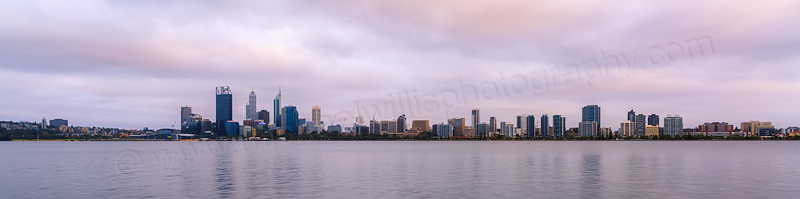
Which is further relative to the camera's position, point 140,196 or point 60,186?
point 60,186

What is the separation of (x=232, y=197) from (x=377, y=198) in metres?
12.4

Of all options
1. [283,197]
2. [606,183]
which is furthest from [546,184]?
[283,197]

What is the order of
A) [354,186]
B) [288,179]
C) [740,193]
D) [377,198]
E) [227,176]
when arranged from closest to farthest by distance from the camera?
[377,198]
[740,193]
[354,186]
[288,179]
[227,176]

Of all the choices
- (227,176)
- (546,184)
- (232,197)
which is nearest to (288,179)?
(227,176)

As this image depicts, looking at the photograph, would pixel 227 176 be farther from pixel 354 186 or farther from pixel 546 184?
pixel 546 184

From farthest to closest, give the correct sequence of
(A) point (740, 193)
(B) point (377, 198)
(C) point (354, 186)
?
(C) point (354, 186)
(A) point (740, 193)
(B) point (377, 198)

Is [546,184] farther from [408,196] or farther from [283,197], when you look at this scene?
[283,197]

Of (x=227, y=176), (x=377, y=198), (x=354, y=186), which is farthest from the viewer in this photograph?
(x=227, y=176)

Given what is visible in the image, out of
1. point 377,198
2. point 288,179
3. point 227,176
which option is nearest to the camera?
point 377,198

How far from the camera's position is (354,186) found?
57.9m

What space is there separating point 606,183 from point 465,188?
647 inches

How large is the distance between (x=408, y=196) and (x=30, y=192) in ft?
115

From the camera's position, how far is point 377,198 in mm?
48656

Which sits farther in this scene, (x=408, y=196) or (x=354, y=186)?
(x=354, y=186)
